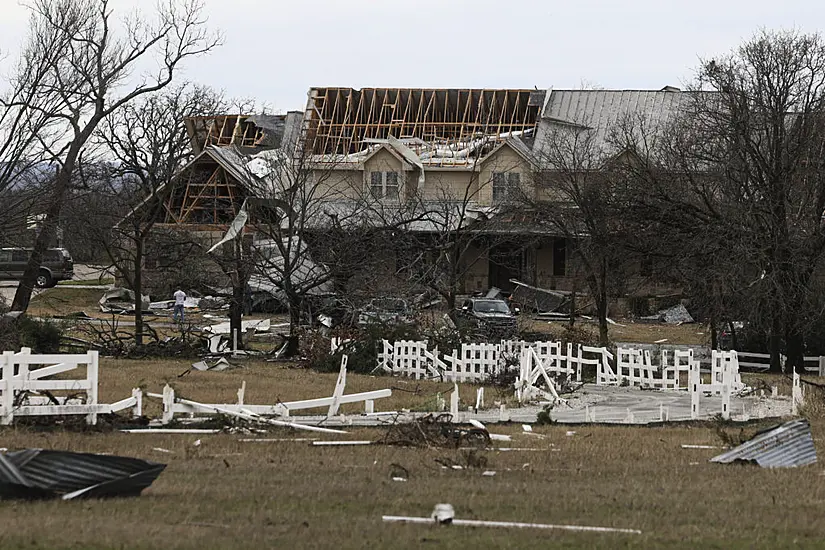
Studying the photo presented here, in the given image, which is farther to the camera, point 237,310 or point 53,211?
point 237,310

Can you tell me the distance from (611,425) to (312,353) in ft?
43.7

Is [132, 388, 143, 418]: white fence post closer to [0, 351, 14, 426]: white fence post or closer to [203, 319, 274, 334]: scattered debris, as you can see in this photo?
[0, 351, 14, 426]: white fence post

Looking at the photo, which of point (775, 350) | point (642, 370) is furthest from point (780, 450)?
point (775, 350)

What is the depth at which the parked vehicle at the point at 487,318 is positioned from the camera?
3278cm

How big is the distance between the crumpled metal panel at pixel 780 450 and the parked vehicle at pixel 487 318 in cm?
1756

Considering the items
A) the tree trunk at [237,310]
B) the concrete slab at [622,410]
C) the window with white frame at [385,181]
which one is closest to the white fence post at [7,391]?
the concrete slab at [622,410]

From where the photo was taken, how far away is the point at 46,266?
192 feet

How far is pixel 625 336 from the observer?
44.8 meters

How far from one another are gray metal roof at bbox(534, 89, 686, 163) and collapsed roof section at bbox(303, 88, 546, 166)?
4.08 ft

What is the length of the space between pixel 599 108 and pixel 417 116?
365 inches

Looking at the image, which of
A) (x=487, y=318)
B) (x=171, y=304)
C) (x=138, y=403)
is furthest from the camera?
(x=171, y=304)

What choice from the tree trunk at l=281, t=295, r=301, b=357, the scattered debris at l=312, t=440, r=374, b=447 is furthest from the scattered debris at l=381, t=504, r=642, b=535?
the tree trunk at l=281, t=295, r=301, b=357

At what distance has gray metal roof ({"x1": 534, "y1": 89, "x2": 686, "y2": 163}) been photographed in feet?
197

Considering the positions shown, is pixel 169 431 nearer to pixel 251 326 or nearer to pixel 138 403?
pixel 138 403
